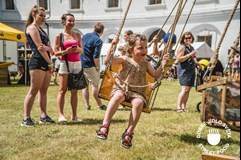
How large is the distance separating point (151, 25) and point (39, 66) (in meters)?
16.0

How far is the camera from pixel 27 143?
127 inches

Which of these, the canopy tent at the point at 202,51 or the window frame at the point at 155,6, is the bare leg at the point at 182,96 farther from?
the window frame at the point at 155,6

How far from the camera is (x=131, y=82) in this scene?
10.1 feet

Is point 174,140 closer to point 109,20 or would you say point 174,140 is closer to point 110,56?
point 110,56

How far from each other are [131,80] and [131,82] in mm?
22

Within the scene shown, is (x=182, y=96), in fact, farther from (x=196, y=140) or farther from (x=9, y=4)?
(x=9, y=4)

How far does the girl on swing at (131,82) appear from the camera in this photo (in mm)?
2959

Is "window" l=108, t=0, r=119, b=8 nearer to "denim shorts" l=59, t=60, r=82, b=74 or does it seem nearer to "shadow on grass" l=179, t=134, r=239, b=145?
"denim shorts" l=59, t=60, r=82, b=74

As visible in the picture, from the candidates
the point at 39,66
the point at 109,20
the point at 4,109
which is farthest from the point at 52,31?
the point at 39,66

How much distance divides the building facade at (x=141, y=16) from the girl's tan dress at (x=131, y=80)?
14.2m

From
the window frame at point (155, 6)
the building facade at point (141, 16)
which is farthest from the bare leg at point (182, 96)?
the window frame at point (155, 6)

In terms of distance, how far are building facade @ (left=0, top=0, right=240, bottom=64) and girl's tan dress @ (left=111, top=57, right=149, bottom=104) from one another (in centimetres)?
1420

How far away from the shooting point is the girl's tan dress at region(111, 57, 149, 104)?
304 cm

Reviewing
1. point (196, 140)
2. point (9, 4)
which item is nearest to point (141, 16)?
point (9, 4)
